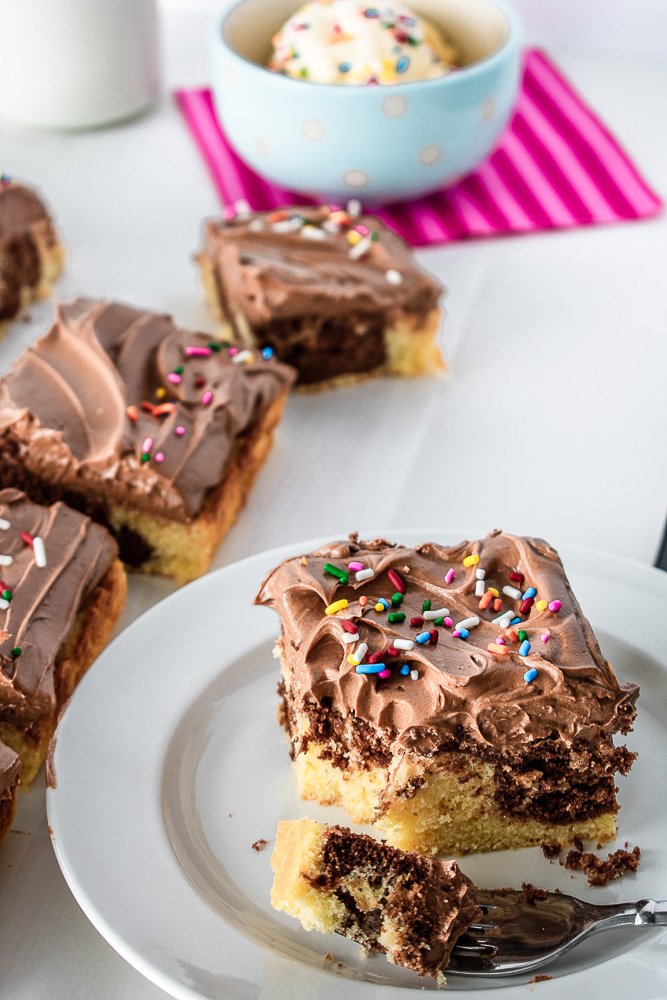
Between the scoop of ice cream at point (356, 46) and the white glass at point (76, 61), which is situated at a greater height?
the scoop of ice cream at point (356, 46)

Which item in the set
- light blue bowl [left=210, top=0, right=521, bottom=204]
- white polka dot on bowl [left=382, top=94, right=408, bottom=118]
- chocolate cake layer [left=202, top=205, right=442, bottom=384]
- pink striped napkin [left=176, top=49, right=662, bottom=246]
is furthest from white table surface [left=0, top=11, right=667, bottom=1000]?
white polka dot on bowl [left=382, top=94, right=408, bottom=118]

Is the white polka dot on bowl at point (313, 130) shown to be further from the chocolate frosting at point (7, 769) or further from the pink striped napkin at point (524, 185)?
the chocolate frosting at point (7, 769)

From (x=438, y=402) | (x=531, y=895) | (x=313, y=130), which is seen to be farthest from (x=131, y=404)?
(x=531, y=895)

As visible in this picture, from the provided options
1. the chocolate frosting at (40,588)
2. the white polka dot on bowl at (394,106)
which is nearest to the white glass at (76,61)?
the white polka dot on bowl at (394,106)

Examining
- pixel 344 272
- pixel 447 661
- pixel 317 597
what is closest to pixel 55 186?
pixel 344 272

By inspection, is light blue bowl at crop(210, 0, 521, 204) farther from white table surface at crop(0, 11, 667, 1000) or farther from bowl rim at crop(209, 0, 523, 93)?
white table surface at crop(0, 11, 667, 1000)
